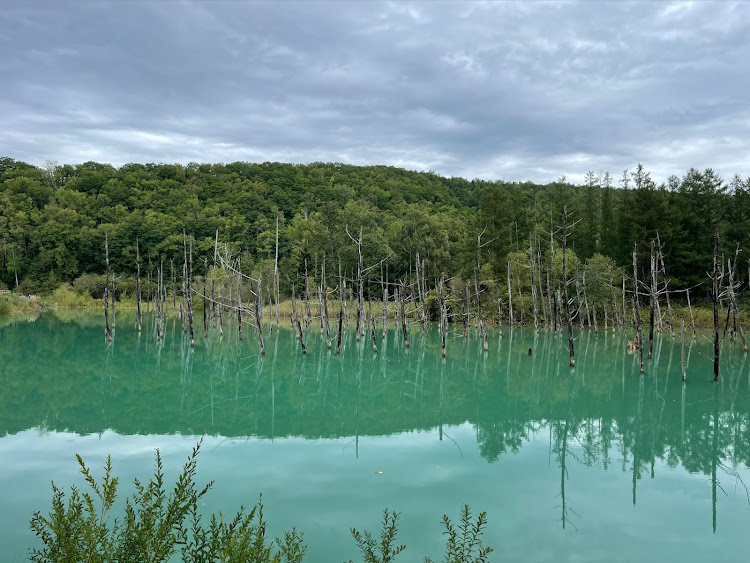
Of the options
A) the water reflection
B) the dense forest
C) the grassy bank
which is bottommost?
the water reflection

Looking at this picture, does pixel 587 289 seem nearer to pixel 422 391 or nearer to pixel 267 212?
pixel 422 391

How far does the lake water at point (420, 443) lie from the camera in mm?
6746

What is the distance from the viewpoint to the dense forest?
39.2 meters

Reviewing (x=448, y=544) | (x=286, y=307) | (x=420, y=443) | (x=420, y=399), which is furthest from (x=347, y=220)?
(x=448, y=544)

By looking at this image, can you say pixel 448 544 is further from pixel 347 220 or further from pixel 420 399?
pixel 347 220

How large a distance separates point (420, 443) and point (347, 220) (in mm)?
34329

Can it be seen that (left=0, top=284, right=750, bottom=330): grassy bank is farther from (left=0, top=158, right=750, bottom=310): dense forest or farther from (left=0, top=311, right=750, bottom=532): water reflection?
(left=0, top=311, right=750, bottom=532): water reflection

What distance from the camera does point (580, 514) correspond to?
23.6 feet

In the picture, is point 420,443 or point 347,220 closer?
point 420,443

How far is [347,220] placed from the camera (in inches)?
1731

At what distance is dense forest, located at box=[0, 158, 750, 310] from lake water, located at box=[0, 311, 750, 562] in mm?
7990

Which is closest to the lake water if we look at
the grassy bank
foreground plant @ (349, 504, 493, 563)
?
foreground plant @ (349, 504, 493, 563)

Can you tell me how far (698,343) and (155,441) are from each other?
27.4m

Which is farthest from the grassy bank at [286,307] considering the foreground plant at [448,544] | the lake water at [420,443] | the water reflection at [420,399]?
the foreground plant at [448,544]
